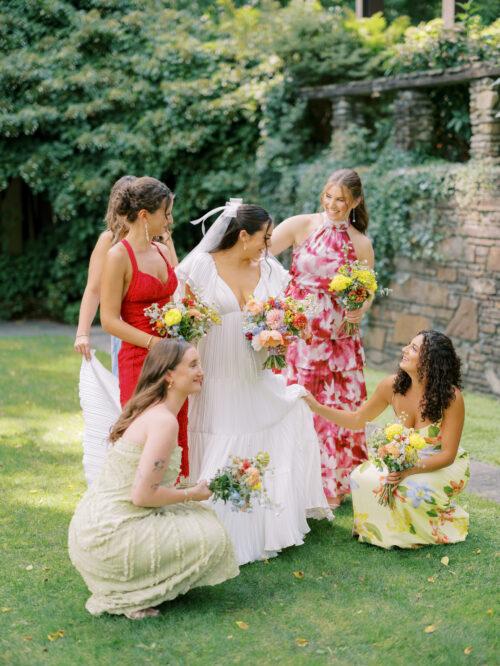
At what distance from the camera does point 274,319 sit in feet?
15.5

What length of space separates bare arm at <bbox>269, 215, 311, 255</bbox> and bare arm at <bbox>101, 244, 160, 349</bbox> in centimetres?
124

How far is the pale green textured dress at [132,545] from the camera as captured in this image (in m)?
4.02

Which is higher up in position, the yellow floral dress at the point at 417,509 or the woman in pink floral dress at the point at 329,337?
the woman in pink floral dress at the point at 329,337

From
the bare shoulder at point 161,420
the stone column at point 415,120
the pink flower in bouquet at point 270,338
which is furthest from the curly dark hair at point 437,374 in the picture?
the stone column at point 415,120

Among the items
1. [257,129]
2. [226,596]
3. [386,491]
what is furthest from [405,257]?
[226,596]

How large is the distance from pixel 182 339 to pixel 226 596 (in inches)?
47.4

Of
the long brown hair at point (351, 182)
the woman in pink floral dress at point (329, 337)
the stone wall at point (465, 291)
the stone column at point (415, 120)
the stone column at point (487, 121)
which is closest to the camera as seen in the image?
the long brown hair at point (351, 182)

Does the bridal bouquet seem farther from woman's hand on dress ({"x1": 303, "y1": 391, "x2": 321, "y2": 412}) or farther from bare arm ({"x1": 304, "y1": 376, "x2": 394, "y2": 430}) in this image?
woman's hand on dress ({"x1": 303, "y1": 391, "x2": 321, "y2": 412})

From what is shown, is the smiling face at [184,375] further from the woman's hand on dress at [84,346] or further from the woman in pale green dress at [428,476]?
the woman in pale green dress at [428,476]

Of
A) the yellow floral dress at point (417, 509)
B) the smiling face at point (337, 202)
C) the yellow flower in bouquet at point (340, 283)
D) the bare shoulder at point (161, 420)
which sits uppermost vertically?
the smiling face at point (337, 202)

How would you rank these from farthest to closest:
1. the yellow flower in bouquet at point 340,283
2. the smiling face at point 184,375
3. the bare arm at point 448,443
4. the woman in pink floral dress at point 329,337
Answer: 1. the woman in pink floral dress at point 329,337
2. the yellow flower in bouquet at point 340,283
3. the bare arm at point 448,443
4. the smiling face at point 184,375

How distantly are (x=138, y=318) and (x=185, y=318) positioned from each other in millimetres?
424

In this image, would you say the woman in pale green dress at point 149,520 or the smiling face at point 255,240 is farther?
the smiling face at point 255,240

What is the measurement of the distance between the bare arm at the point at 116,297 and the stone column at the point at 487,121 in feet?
19.2
